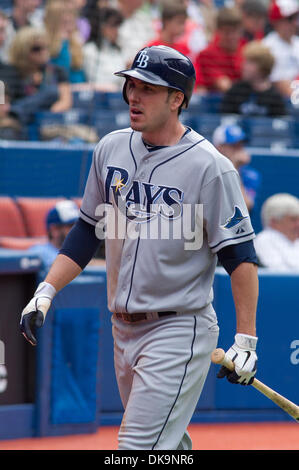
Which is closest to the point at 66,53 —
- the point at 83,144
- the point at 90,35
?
the point at 90,35

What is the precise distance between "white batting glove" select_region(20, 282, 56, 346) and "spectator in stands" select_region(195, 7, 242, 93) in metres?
6.08

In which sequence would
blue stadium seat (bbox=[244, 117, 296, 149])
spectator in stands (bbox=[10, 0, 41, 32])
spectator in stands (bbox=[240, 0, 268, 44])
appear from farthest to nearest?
spectator in stands (bbox=[240, 0, 268, 44])
blue stadium seat (bbox=[244, 117, 296, 149])
spectator in stands (bbox=[10, 0, 41, 32])

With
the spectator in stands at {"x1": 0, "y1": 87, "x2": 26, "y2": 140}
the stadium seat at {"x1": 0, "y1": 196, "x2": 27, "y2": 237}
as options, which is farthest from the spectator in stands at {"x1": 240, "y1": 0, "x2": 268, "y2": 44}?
the stadium seat at {"x1": 0, "y1": 196, "x2": 27, "y2": 237}

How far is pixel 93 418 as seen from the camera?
552 cm

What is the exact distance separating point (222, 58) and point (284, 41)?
946 mm

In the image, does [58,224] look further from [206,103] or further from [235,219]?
[206,103]

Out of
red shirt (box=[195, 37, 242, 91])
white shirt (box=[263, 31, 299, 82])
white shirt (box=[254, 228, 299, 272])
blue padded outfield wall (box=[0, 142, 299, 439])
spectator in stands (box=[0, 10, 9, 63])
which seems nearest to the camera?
blue padded outfield wall (box=[0, 142, 299, 439])

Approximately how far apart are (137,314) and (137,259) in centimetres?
20

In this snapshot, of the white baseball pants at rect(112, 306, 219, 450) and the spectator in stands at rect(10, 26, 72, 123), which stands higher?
the spectator in stands at rect(10, 26, 72, 123)

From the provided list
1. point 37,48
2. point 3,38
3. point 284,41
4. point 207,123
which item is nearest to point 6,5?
point 3,38

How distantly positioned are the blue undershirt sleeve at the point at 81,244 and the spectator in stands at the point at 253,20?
6.81m

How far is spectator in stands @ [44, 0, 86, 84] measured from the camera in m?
8.86

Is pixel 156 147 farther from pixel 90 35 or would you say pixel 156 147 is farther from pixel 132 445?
pixel 90 35

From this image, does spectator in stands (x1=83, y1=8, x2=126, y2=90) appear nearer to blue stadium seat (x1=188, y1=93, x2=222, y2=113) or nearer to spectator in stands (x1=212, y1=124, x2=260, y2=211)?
blue stadium seat (x1=188, y1=93, x2=222, y2=113)
